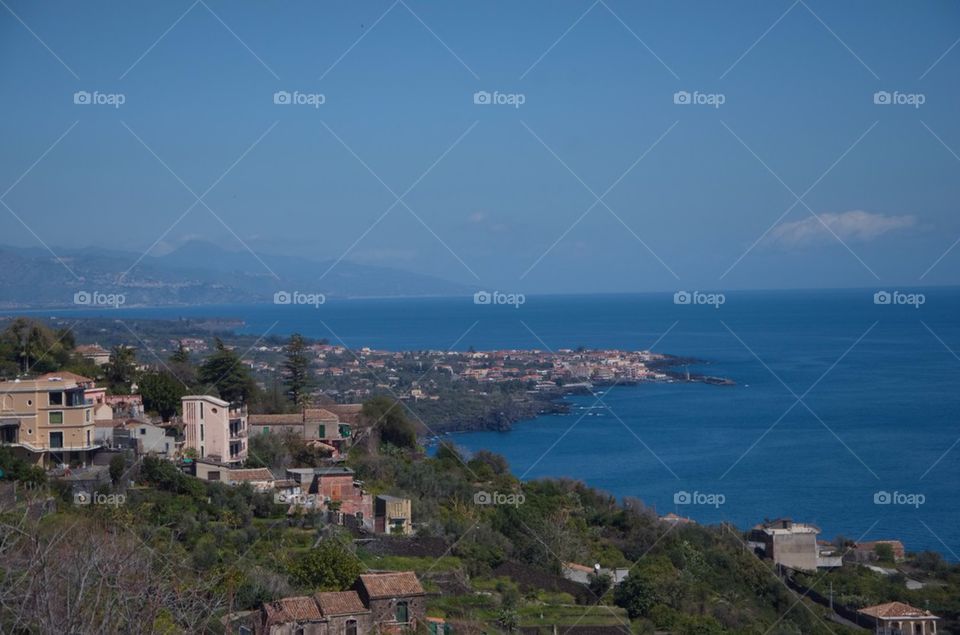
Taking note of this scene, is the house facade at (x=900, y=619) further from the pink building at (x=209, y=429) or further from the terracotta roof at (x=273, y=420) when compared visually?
the terracotta roof at (x=273, y=420)

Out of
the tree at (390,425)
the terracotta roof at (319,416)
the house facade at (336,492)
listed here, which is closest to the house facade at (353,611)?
the house facade at (336,492)

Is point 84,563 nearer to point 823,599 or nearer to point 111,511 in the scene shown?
point 111,511

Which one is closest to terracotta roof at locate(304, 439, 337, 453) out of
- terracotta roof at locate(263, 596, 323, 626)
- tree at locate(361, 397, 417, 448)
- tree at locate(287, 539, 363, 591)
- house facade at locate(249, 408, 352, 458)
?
house facade at locate(249, 408, 352, 458)

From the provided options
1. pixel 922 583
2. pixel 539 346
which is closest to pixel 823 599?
pixel 922 583

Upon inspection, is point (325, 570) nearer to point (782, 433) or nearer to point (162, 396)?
point (162, 396)

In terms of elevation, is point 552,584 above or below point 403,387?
below

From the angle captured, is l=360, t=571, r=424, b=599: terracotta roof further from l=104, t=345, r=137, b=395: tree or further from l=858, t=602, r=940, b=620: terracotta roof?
l=104, t=345, r=137, b=395: tree

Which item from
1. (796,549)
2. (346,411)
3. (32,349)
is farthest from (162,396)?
(796,549)
